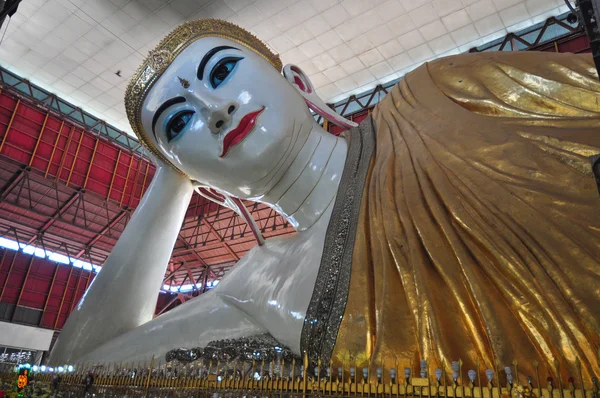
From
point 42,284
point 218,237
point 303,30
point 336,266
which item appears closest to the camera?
point 336,266

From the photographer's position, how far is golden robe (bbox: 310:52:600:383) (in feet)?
4.72

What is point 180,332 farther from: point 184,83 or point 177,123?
point 184,83

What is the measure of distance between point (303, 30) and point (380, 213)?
7.51 m

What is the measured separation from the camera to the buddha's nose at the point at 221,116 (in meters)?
2.59

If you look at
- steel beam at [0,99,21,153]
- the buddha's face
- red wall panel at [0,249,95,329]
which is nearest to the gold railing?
the buddha's face

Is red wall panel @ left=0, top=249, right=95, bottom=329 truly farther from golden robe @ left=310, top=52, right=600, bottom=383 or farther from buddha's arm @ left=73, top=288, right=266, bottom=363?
golden robe @ left=310, top=52, right=600, bottom=383

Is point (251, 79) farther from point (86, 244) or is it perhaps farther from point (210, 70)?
point (86, 244)

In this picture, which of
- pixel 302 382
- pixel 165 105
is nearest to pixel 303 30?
pixel 165 105

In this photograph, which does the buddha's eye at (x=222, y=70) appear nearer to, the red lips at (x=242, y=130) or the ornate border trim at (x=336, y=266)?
the red lips at (x=242, y=130)

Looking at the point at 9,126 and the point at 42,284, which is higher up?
the point at 9,126

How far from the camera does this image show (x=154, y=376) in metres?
2.37

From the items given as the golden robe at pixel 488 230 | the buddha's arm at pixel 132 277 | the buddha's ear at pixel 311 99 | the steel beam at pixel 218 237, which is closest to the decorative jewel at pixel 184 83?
the buddha's ear at pixel 311 99

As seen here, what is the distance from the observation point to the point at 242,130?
2.62m

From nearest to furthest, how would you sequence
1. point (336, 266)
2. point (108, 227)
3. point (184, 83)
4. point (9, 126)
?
point (336, 266) < point (184, 83) < point (9, 126) < point (108, 227)
